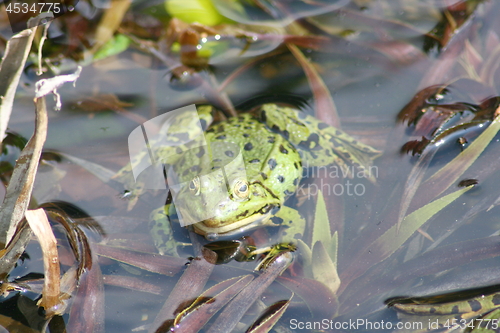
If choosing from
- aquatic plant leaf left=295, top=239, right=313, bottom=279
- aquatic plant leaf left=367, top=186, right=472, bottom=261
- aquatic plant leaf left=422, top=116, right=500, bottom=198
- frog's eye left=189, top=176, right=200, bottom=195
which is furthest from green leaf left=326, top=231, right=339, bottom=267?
frog's eye left=189, top=176, right=200, bottom=195

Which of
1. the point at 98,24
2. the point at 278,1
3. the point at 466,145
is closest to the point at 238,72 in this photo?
the point at 278,1

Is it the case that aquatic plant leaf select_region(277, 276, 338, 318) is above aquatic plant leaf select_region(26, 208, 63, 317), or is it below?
below

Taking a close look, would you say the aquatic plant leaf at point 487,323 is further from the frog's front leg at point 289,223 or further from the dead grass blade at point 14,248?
the dead grass blade at point 14,248

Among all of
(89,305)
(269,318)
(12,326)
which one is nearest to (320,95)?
(269,318)

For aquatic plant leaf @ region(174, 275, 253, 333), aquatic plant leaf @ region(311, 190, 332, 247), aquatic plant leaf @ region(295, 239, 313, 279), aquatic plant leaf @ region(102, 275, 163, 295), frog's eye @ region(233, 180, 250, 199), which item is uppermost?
frog's eye @ region(233, 180, 250, 199)

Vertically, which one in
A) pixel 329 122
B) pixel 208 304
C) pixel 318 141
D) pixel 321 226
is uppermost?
pixel 329 122

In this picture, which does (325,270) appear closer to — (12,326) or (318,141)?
(318,141)

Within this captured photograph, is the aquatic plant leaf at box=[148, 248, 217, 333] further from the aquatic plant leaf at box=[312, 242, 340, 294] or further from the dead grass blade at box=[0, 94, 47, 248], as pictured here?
the dead grass blade at box=[0, 94, 47, 248]

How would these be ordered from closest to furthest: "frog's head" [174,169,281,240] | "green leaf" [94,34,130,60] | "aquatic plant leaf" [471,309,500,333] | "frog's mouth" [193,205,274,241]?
"aquatic plant leaf" [471,309,500,333]
"frog's head" [174,169,281,240]
"frog's mouth" [193,205,274,241]
"green leaf" [94,34,130,60]
